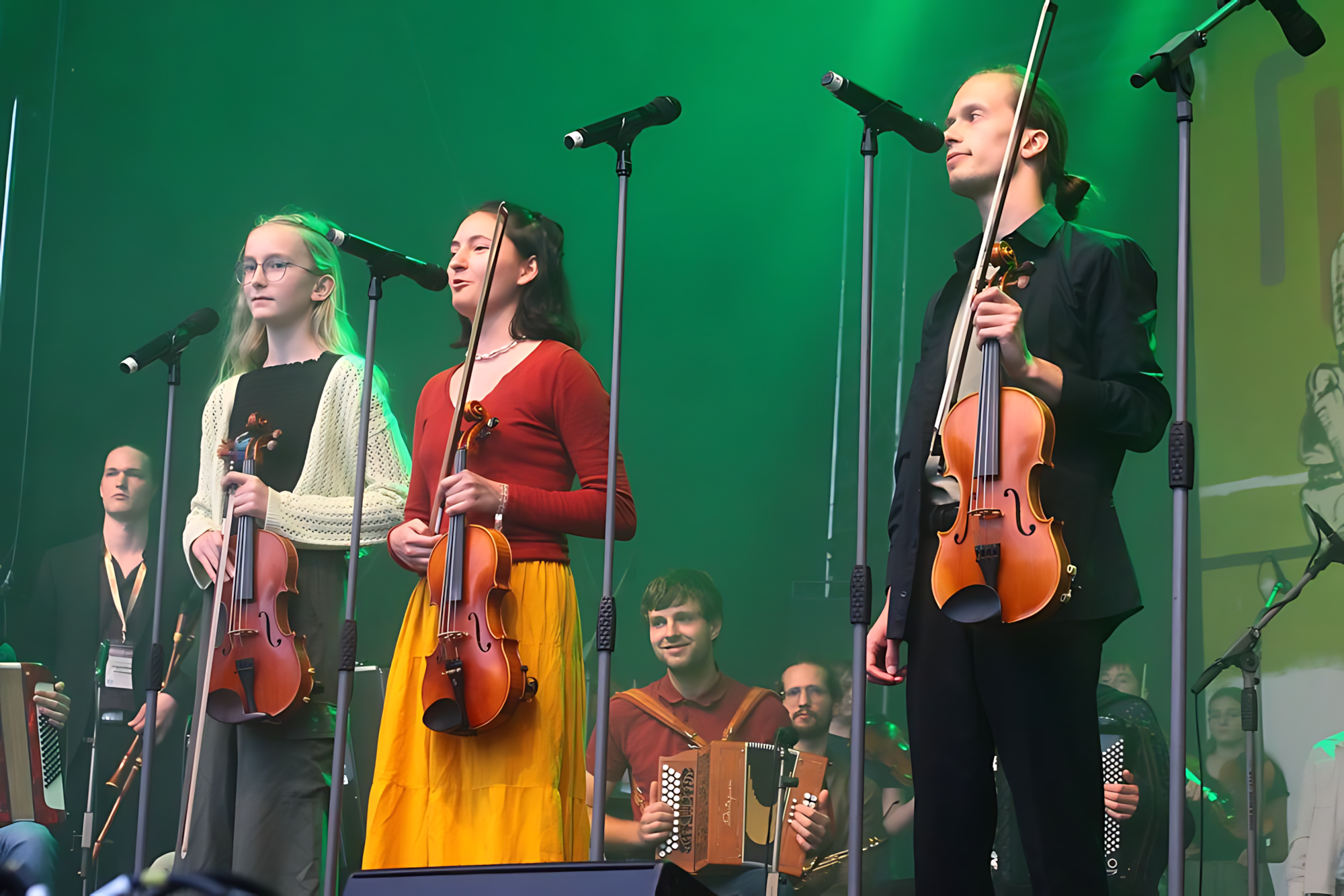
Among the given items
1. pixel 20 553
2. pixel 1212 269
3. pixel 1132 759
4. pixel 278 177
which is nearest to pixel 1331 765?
pixel 1132 759

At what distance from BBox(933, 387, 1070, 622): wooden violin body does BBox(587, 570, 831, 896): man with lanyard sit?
1967 mm

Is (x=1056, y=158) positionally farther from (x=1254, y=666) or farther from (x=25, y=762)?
(x=25, y=762)

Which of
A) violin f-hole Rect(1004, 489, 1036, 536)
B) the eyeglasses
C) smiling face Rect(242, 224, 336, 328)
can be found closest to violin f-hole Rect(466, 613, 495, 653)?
violin f-hole Rect(1004, 489, 1036, 536)

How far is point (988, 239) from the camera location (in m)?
2.48

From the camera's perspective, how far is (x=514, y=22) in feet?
16.9

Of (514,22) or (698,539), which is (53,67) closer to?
(514,22)

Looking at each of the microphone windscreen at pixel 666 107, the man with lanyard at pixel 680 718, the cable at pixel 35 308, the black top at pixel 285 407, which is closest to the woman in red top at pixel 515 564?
the microphone windscreen at pixel 666 107

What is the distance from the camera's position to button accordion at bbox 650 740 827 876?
13.0 ft

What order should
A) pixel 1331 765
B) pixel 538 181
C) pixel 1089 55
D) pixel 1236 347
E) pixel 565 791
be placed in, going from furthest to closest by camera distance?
pixel 538 181
pixel 1089 55
pixel 1236 347
pixel 1331 765
pixel 565 791

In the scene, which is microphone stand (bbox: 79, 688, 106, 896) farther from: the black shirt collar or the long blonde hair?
the black shirt collar

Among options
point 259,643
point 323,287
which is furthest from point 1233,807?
point 323,287

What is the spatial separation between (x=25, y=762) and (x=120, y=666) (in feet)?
1.43

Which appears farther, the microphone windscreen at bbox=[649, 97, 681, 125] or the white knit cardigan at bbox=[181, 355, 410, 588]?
the white knit cardigan at bbox=[181, 355, 410, 588]

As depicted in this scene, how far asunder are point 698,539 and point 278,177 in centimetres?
216
